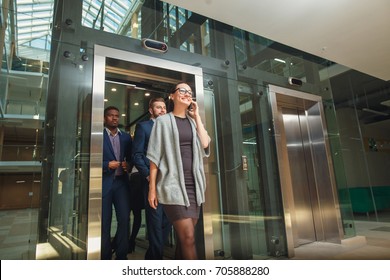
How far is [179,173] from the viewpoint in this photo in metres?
2.38

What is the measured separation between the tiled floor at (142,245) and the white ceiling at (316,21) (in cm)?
243

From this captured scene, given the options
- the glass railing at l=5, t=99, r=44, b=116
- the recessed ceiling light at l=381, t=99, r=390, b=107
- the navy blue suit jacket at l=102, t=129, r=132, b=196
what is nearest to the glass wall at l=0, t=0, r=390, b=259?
the glass railing at l=5, t=99, r=44, b=116

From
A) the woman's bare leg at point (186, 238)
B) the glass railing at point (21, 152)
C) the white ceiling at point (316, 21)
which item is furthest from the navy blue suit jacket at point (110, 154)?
the white ceiling at point (316, 21)

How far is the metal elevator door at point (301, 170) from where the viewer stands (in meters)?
3.81

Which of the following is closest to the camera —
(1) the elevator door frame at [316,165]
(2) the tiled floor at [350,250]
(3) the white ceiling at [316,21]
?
(3) the white ceiling at [316,21]

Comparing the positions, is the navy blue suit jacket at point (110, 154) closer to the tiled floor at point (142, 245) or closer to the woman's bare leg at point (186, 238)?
the tiled floor at point (142, 245)

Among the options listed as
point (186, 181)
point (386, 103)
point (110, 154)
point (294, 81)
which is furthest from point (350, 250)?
point (386, 103)

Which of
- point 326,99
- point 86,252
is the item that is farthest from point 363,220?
point 86,252

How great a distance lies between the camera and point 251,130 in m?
3.38

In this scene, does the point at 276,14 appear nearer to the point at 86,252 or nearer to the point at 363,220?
the point at 86,252

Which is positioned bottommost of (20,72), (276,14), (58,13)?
(20,72)

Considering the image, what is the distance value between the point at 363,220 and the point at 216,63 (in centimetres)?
583

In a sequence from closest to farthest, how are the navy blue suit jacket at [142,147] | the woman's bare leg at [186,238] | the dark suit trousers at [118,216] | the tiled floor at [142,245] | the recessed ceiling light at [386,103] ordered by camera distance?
the tiled floor at [142,245]
the dark suit trousers at [118,216]
the woman's bare leg at [186,238]
the navy blue suit jacket at [142,147]
the recessed ceiling light at [386,103]

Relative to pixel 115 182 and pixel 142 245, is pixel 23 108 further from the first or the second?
pixel 142 245
